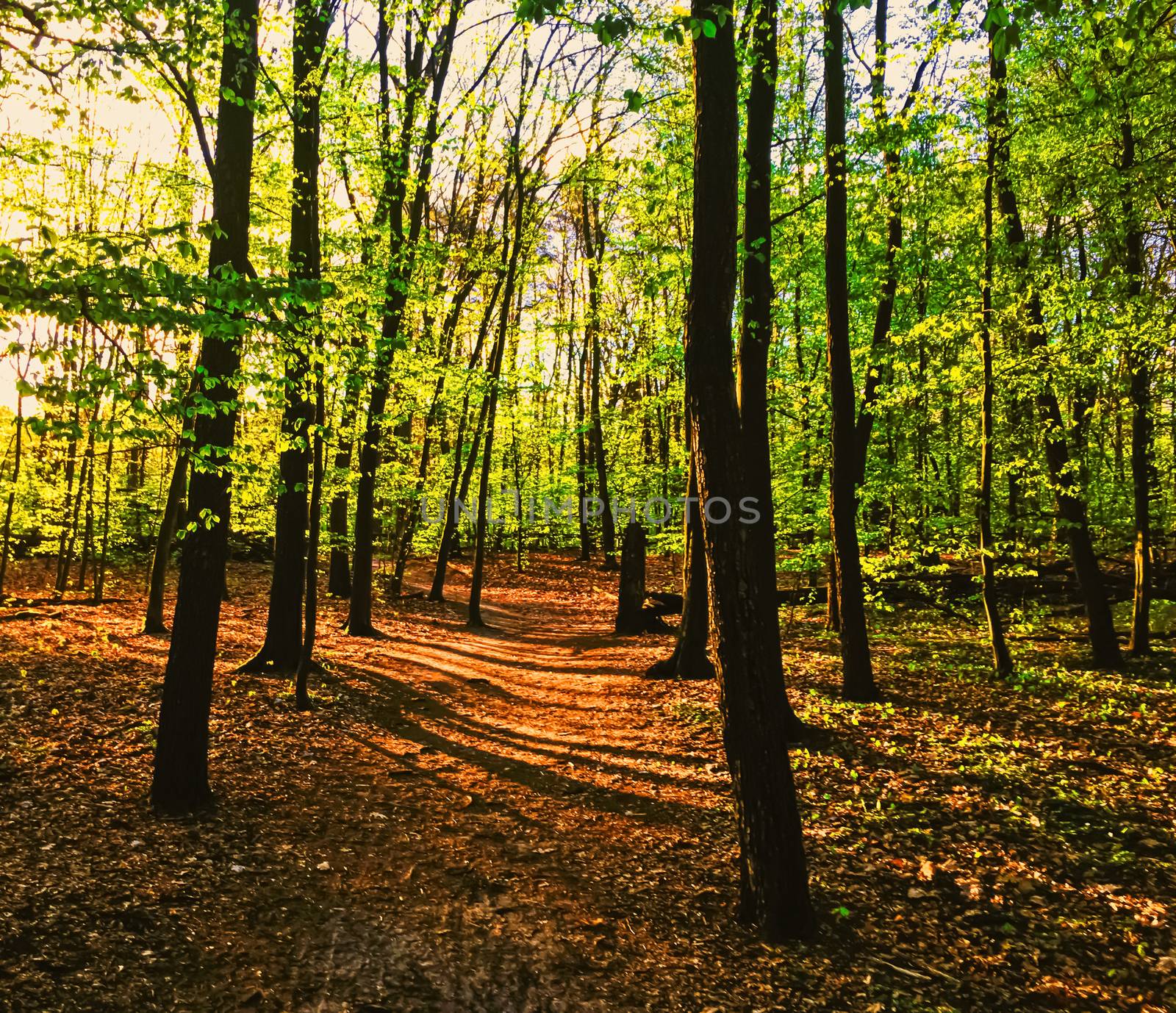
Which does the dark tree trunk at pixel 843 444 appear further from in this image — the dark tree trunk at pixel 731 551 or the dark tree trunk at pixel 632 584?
the dark tree trunk at pixel 632 584

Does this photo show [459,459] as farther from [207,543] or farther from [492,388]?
[207,543]

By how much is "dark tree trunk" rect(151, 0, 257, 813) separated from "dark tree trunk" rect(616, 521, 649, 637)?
1076cm

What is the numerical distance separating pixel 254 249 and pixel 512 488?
22130 millimetres

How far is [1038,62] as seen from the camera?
34.7ft

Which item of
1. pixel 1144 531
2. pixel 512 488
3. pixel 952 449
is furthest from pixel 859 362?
pixel 512 488

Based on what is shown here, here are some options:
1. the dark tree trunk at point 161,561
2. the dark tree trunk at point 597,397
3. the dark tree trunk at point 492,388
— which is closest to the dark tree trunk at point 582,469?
the dark tree trunk at point 597,397

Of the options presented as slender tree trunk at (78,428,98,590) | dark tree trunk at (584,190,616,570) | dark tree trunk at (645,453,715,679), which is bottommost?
dark tree trunk at (645,453,715,679)

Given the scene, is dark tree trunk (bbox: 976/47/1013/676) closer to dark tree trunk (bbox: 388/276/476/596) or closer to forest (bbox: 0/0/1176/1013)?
forest (bbox: 0/0/1176/1013)

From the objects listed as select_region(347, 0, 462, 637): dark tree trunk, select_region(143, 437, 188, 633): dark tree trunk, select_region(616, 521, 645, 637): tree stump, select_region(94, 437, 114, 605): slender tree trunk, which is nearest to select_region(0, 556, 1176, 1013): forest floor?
select_region(143, 437, 188, 633): dark tree trunk

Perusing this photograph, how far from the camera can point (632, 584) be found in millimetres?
16109

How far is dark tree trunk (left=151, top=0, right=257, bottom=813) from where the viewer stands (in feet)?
19.4

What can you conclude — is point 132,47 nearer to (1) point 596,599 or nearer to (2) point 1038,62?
(2) point 1038,62

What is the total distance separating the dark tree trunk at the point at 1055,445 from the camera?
10125 mm

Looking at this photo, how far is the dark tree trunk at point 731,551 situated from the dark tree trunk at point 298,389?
10.7 ft
